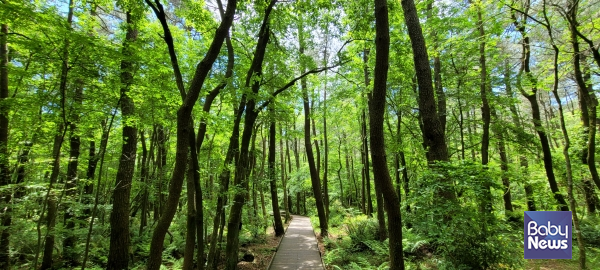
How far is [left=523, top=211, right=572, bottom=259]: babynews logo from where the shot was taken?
4.69m

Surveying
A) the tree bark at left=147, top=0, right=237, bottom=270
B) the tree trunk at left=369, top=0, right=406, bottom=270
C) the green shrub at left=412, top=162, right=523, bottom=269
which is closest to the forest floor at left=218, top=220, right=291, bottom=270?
the tree bark at left=147, top=0, right=237, bottom=270

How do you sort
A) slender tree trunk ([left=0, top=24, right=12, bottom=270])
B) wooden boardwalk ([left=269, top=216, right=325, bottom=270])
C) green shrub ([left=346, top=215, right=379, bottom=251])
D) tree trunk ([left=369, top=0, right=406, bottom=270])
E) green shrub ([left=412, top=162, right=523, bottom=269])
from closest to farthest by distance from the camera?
green shrub ([left=412, top=162, right=523, bottom=269]) → tree trunk ([left=369, top=0, right=406, bottom=270]) → slender tree trunk ([left=0, top=24, right=12, bottom=270]) → wooden boardwalk ([left=269, top=216, right=325, bottom=270]) → green shrub ([left=346, top=215, right=379, bottom=251])

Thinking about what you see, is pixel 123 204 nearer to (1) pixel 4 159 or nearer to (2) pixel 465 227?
(1) pixel 4 159

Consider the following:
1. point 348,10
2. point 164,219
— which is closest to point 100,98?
point 164,219

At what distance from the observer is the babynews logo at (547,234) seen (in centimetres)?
469

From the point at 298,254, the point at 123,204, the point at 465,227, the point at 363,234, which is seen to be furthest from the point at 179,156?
the point at 363,234

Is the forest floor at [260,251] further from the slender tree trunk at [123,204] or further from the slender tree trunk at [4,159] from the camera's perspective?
the slender tree trunk at [4,159]

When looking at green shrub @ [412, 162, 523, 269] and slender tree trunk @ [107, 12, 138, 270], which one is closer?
green shrub @ [412, 162, 523, 269]

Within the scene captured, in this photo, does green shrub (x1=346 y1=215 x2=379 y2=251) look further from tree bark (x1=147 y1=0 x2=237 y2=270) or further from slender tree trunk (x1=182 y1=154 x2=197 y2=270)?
tree bark (x1=147 y1=0 x2=237 y2=270)

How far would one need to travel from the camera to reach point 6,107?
562cm

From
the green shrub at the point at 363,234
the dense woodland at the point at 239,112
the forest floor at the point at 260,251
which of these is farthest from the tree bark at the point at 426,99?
the forest floor at the point at 260,251

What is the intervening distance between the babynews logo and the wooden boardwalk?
16.4 ft

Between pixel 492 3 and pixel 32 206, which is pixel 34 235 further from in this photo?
pixel 492 3

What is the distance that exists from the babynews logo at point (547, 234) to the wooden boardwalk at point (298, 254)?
498cm
